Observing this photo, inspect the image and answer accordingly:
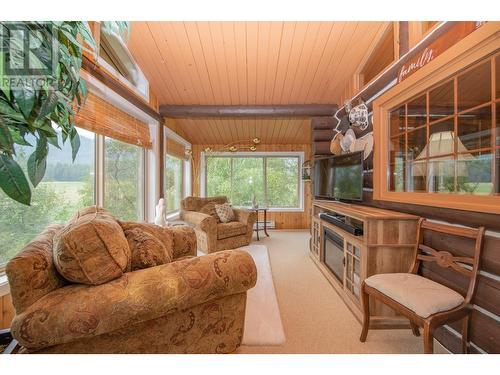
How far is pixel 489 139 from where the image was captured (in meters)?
1.26

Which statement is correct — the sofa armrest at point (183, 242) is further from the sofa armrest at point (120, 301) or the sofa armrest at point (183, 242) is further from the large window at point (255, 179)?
the large window at point (255, 179)

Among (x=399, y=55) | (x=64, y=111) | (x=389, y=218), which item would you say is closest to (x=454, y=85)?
(x=399, y=55)

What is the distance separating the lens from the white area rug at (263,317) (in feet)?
5.06

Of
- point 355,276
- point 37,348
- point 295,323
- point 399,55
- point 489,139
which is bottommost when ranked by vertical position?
point 295,323

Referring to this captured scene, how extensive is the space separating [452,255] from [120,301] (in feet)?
6.37

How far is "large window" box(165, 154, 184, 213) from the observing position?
419cm

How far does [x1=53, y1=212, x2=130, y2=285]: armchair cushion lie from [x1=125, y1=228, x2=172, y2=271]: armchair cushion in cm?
13

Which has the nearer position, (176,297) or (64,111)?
(64,111)

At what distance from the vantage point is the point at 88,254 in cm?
92

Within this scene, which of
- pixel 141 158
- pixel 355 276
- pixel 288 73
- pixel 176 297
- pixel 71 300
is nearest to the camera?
pixel 71 300

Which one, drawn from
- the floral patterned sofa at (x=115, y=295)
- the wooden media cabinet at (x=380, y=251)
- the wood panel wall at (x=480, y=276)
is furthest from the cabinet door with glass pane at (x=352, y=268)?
the floral patterned sofa at (x=115, y=295)

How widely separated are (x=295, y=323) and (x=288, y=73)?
2826 millimetres

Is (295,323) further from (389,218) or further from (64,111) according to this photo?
(64,111)

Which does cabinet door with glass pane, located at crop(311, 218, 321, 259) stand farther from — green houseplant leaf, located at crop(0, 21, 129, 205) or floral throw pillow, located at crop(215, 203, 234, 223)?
green houseplant leaf, located at crop(0, 21, 129, 205)
